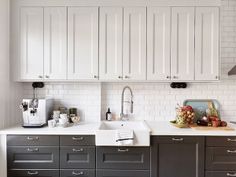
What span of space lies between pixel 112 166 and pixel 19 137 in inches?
43.2

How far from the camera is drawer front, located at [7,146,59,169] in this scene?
2498mm

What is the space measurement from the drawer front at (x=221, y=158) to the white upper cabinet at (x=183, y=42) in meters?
0.89

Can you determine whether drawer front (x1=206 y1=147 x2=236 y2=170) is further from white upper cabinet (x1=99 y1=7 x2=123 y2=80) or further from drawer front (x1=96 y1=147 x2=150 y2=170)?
white upper cabinet (x1=99 y1=7 x2=123 y2=80)

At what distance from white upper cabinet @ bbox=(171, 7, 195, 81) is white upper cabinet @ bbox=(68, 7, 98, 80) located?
3.21 feet

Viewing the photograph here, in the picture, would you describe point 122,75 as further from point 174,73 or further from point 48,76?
point 48,76

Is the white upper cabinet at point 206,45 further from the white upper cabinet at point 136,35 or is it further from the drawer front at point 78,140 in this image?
the drawer front at point 78,140

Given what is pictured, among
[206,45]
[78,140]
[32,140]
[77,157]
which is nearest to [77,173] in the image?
[77,157]

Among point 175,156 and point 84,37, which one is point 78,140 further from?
point 84,37

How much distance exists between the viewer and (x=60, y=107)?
10.3 feet

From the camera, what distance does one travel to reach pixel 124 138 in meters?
2.41

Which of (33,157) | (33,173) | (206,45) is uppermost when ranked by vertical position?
(206,45)

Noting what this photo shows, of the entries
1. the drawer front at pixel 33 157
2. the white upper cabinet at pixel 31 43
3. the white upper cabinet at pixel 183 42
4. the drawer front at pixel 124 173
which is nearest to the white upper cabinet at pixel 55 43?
the white upper cabinet at pixel 31 43

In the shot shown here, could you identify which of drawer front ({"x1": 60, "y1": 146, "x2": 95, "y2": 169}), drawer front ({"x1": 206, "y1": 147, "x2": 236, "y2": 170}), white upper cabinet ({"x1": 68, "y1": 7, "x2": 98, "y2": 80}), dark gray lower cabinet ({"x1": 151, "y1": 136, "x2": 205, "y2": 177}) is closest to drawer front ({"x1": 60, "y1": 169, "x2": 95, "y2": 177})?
drawer front ({"x1": 60, "y1": 146, "x2": 95, "y2": 169})

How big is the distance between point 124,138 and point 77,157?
0.59 meters
